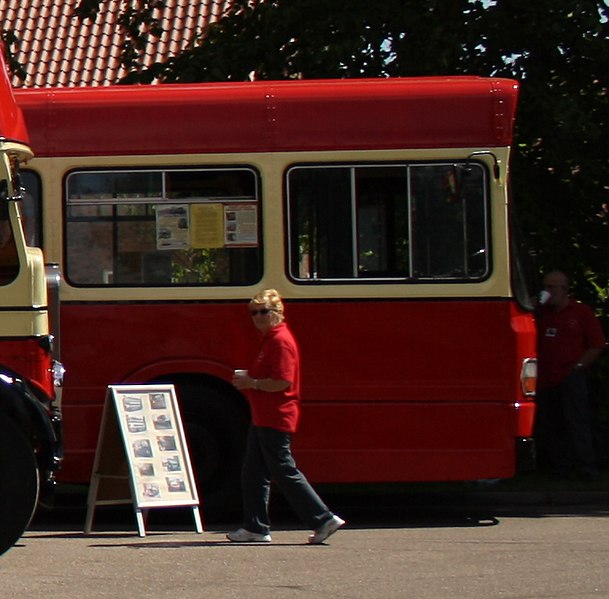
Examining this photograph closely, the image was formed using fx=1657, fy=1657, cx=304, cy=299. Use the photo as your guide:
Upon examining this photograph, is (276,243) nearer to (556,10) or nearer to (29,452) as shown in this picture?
(29,452)

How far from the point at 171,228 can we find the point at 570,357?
151 inches

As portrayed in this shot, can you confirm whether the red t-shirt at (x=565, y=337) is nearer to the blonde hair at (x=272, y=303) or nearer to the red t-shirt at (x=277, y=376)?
the red t-shirt at (x=277, y=376)

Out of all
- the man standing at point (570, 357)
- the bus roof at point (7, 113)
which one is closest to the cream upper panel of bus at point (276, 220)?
the bus roof at point (7, 113)

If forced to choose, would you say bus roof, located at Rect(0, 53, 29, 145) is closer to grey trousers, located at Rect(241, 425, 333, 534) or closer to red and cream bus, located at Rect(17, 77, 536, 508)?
red and cream bus, located at Rect(17, 77, 536, 508)

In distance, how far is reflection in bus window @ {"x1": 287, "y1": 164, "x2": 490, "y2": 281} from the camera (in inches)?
452

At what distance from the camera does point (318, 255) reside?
1152 centimetres

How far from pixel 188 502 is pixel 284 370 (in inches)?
53.3

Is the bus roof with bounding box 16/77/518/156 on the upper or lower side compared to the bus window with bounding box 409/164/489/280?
upper

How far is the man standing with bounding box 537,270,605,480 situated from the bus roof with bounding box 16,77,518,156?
8.06ft

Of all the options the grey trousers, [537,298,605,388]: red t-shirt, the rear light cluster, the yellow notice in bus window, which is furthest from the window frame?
[537,298,605,388]: red t-shirt

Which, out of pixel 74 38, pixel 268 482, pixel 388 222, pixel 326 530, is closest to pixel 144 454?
pixel 268 482

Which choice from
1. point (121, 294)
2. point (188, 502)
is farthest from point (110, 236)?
point (188, 502)

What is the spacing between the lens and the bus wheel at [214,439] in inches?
458

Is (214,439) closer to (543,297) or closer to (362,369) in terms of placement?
(362,369)
